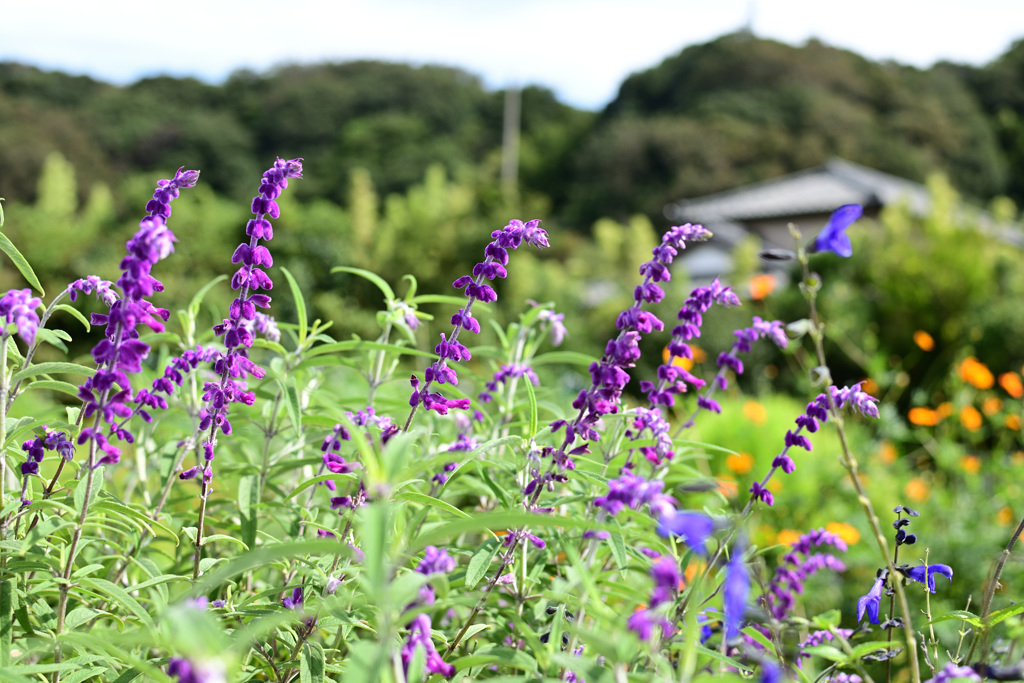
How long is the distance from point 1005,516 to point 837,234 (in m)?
4.18

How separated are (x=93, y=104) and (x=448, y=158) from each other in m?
24.4

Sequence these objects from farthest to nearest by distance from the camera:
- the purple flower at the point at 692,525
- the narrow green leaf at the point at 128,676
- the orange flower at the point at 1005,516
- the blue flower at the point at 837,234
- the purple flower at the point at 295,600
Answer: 1. the orange flower at the point at 1005,516
2. the purple flower at the point at 295,600
3. the blue flower at the point at 837,234
4. the narrow green leaf at the point at 128,676
5. the purple flower at the point at 692,525

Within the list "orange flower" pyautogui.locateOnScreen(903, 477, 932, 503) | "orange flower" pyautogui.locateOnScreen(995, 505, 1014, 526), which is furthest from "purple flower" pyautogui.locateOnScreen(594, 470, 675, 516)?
"orange flower" pyautogui.locateOnScreen(903, 477, 932, 503)

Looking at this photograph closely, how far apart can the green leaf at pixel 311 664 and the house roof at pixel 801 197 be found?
2932 centimetres

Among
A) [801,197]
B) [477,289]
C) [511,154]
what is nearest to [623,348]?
[477,289]

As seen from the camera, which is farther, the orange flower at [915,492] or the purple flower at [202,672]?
the orange flower at [915,492]

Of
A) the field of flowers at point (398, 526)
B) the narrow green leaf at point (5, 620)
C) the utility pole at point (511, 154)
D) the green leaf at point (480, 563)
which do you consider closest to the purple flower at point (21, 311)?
the field of flowers at point (398, 526)

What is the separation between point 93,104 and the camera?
1956 inches

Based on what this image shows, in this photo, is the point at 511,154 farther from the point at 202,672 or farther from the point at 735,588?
the point at 202,672

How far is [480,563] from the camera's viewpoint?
1292 mm

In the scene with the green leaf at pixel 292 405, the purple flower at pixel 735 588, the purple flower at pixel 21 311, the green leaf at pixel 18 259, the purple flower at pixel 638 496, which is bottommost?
the green leaf at pixel 292 405

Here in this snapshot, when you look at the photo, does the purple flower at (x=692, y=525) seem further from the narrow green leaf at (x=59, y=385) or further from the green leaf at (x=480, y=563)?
the narrow green leaf at (x=59, y=385)

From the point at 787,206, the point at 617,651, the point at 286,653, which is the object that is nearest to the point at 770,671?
the point at 617,651

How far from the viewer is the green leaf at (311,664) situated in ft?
3.88
